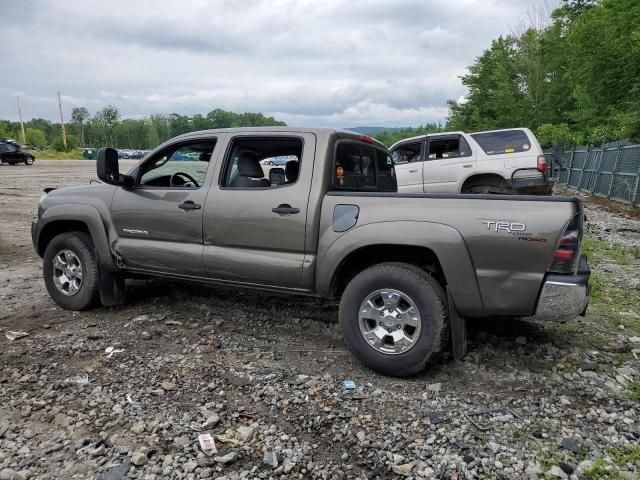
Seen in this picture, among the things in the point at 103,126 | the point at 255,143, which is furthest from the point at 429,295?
the point at 103,126

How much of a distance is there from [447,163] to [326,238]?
712 cm

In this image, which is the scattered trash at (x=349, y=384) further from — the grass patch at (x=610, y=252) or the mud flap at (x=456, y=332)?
the grass patch at (x=610, y=252)

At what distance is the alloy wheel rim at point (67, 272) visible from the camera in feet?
15.8

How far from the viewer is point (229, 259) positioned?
13.1 feet

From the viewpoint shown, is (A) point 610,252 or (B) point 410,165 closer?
(A) point 610,252

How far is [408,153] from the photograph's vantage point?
10867 mm

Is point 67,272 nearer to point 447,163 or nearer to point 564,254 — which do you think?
point 564,254

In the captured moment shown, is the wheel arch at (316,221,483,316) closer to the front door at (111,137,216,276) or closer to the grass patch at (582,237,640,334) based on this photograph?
the front door at (111,137,216,276)

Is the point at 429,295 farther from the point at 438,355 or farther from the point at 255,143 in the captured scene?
the point at 255,143

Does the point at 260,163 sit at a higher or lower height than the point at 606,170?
higher

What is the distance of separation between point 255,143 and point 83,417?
247cm

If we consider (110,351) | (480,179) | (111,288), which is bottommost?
(110,351)

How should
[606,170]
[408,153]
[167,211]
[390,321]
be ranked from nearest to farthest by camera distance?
[390,321] → [167,211] → [408,153] → [606,170]

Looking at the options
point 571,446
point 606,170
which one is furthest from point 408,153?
point 571,446
